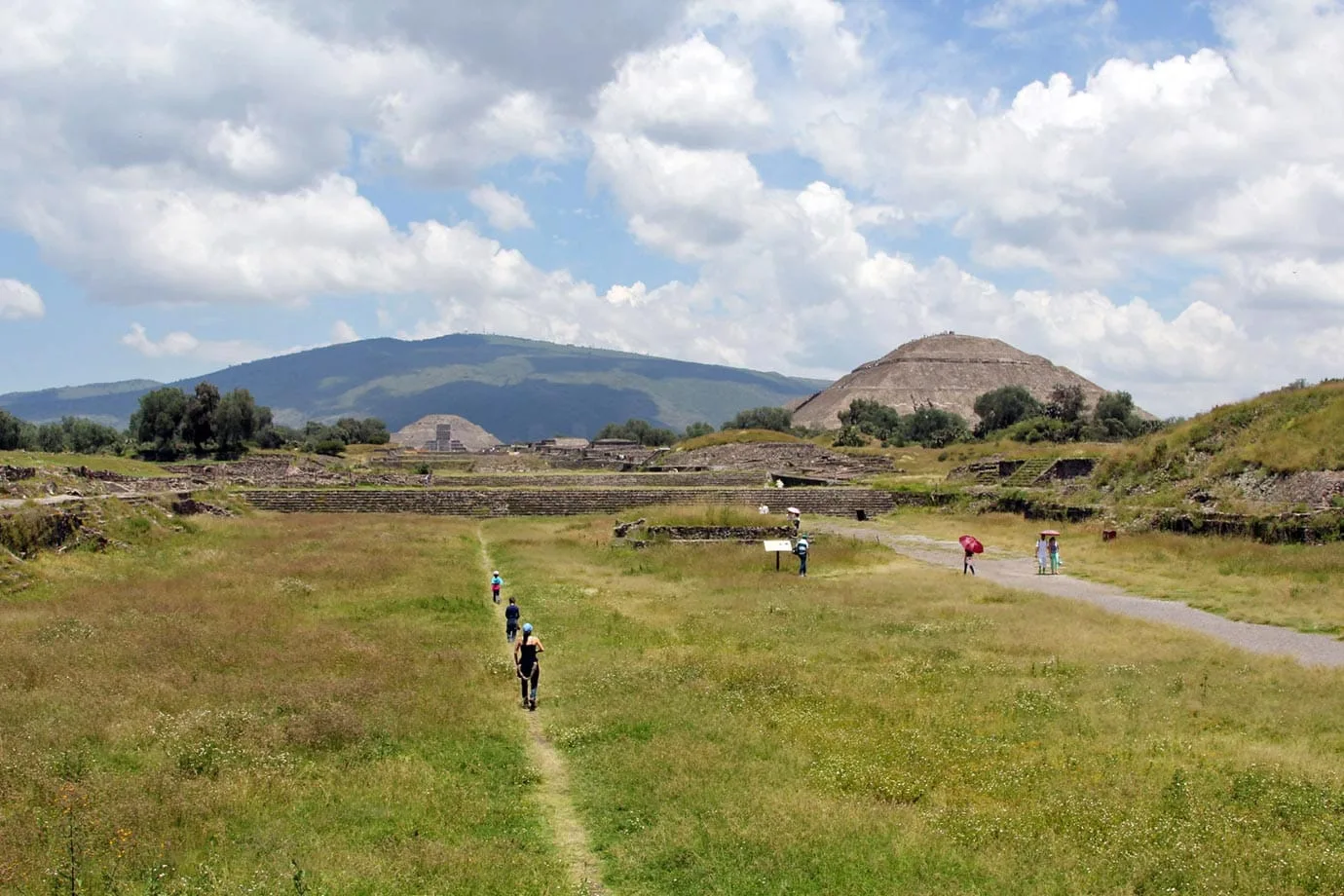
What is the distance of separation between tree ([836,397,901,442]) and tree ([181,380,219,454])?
6166 centimetres

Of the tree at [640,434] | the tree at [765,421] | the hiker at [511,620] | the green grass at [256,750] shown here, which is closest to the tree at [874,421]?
the tree at [765,421]

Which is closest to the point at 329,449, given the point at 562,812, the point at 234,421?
the point at 234,421

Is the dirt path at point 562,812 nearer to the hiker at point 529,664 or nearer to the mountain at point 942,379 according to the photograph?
the hiker at point 529,664

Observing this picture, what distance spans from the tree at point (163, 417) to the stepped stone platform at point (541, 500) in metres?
43.8

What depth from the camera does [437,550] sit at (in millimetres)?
28531

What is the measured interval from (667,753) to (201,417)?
82.5 meters

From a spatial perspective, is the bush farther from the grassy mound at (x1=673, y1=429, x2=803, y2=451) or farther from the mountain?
the mountain

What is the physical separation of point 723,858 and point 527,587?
1544cm

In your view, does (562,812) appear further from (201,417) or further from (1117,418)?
(1117,418)

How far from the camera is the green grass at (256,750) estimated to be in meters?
6.98

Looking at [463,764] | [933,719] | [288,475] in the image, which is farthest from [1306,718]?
[288,475]

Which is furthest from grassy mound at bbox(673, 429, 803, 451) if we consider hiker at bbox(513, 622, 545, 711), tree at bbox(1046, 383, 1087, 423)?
hiker at bbox(513, 622, 545, 711)

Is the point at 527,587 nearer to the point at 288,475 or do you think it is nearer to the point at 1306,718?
the point at 1306,718

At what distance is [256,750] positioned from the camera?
9375 mm
